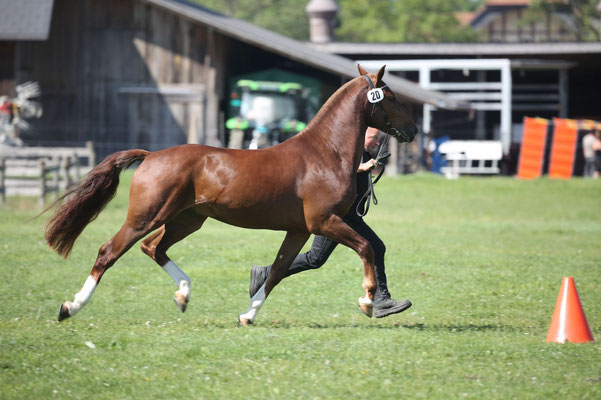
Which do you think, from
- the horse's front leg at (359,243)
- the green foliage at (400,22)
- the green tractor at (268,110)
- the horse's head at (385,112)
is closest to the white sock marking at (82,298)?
the horse's front leg at (359,243)

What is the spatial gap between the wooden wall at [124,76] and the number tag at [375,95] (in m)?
21.7

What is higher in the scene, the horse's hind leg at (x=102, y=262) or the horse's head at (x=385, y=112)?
the horse's head at (x=385, y=112)

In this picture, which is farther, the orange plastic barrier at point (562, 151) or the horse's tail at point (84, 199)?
the orange plastic barrier at point (562, 151)

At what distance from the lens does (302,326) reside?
27.3ft

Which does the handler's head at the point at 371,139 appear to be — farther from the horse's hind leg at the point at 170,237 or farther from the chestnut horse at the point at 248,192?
the horse's hind leg at the point at 170,237

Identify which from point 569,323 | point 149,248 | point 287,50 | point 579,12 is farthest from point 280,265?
point 579,12

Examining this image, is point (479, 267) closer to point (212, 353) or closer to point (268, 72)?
point (212, 353)

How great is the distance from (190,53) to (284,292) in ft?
68.3

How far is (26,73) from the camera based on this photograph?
29.8 metres

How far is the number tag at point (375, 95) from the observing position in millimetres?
8406

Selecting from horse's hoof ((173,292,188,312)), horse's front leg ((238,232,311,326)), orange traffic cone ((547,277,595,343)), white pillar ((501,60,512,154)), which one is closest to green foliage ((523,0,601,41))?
white pillar ((501,60,512,154))

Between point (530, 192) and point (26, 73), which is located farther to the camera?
point (26, 73)

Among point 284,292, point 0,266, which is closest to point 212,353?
point 284,292

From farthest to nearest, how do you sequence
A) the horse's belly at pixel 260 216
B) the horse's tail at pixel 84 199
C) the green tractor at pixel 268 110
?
the green tractor at pixel 268 110 → the horse's tail at pixel 84 199 → the horse's belly at pixel 260 216
